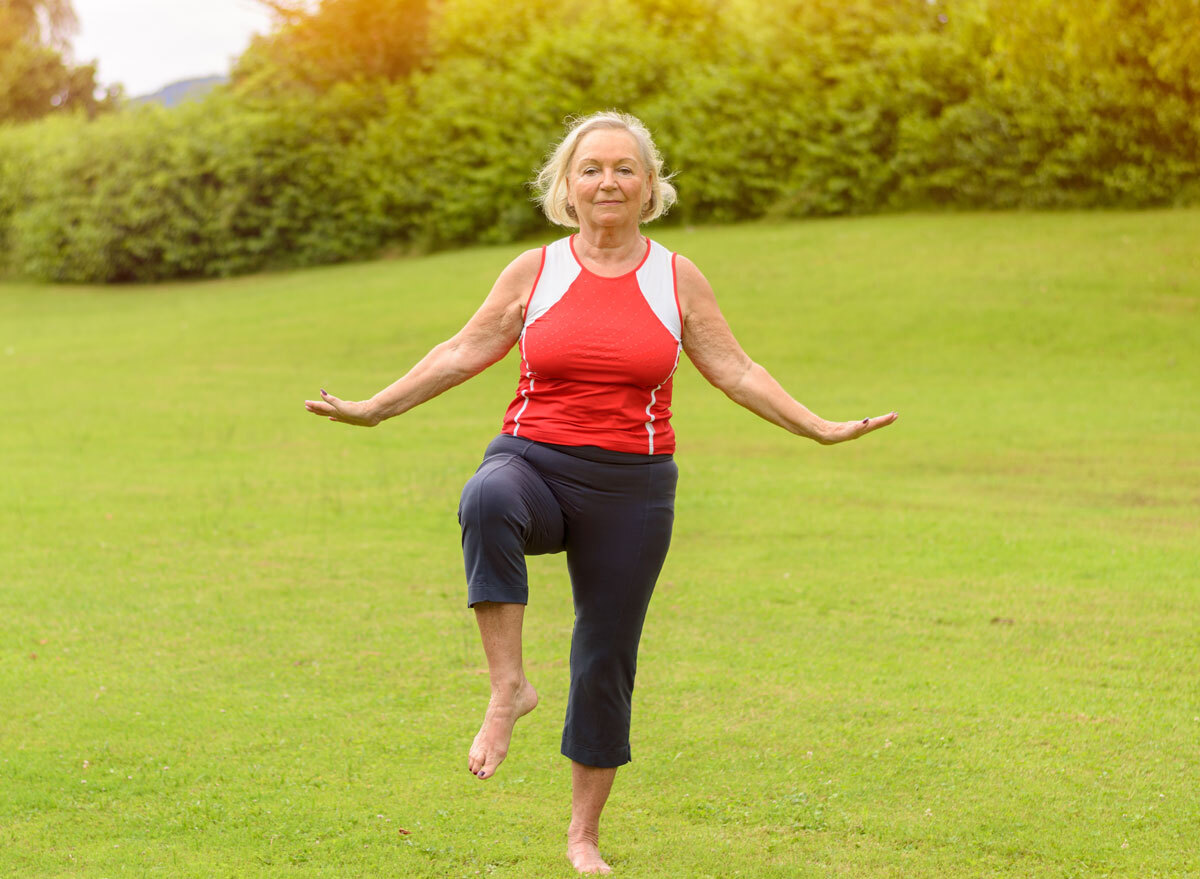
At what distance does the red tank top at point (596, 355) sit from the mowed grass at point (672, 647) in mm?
1517

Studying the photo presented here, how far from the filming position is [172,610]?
26.0ft

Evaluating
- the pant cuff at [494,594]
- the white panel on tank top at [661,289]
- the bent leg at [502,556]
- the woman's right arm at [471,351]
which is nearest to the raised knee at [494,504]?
the bent leg at [502,556]

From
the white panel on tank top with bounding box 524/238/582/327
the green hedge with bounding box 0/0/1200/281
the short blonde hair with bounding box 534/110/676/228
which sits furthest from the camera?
the green hedge with bounding box 0/0/1200/281

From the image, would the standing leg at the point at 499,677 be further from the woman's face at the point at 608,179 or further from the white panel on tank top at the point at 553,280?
the woman's face at the point at 608,179

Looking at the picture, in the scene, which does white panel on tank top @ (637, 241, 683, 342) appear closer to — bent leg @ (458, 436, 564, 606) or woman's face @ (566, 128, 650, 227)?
woman's face @ (566, 128, 650, 227)

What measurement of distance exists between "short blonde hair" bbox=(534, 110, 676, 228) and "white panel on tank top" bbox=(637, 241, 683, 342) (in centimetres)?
16

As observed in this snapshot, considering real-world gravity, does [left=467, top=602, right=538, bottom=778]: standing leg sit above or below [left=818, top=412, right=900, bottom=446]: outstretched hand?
below

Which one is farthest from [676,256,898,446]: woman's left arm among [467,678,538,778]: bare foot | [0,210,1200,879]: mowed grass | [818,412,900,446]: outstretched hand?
[0,210,1200,879]: mowed grass

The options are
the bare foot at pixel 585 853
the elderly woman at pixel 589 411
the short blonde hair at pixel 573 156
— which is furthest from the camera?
the bare foot at pixel 585 853

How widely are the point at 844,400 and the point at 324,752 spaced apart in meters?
12.9

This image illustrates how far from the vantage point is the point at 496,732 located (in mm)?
3863

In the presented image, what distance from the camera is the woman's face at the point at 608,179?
3.98m

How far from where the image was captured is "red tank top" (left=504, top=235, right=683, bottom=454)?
3.88 metres

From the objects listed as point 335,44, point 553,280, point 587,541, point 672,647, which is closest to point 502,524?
point 587,541
